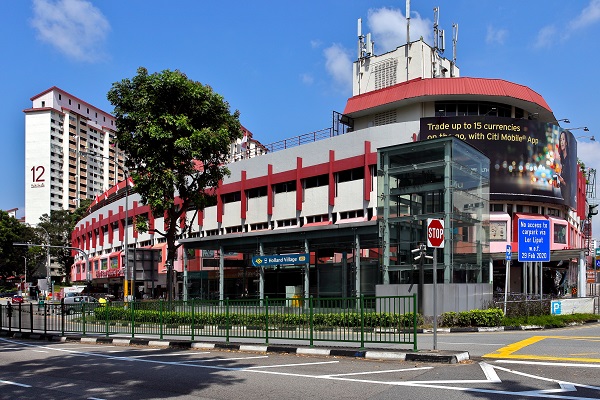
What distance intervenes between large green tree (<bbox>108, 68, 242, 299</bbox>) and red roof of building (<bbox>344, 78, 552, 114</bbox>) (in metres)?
18.6

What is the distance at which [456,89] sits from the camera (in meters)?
44.4

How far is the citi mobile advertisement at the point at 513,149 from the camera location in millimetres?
42812

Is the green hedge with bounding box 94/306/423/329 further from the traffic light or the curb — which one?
the traffic light

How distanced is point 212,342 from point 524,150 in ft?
109

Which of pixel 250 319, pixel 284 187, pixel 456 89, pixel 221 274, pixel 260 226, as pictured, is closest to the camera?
pixel 250 319

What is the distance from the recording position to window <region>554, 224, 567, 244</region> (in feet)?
150

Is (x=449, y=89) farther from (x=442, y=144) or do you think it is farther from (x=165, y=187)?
(x=165, y=187)

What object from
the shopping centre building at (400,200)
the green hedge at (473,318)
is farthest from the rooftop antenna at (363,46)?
the green hedge at (473,318)

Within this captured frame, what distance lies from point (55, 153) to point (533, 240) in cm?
12629

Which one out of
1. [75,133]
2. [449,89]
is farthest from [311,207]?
[75,133]

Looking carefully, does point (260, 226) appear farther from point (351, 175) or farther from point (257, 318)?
point (257, 318)

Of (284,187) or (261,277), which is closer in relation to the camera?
(261,277)

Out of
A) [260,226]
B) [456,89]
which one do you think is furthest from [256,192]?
[456,89]

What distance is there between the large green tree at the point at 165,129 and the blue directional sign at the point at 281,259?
6.25 m
